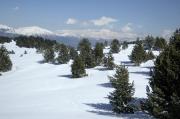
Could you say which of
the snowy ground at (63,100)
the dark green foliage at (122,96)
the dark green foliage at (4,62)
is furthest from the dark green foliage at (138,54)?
the dark green foliage at (122,96)

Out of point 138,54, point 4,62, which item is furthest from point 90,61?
point 4,62

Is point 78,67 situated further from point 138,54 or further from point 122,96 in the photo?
point 122,96

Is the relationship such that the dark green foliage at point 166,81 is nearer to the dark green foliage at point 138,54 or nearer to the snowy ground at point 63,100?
the snowy ground at point 63,100

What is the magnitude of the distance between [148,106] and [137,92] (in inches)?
1108

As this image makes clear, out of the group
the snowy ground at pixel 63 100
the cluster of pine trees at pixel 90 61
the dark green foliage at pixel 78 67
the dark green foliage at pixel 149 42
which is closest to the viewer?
the snowy ground at pixel 63 100

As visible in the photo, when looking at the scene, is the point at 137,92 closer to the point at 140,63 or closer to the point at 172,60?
the point at 172,60

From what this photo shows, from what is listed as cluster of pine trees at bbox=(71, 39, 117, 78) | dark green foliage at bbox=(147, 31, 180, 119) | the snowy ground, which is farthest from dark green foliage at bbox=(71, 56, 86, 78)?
dark green foliage at bbox=(147, 31, 180, 119)

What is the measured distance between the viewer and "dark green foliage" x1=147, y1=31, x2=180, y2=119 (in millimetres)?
28719

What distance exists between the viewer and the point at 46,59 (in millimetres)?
149875

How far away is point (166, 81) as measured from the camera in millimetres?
29797

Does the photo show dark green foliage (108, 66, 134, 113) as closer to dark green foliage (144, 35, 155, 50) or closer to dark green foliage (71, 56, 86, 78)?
dark green foliage (71, 56, 86, 78)

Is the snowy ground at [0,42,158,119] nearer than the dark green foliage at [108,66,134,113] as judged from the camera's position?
Yes

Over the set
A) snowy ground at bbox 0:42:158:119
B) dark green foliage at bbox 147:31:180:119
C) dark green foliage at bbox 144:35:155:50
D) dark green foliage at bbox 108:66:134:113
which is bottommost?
snowy ground at bbox 0:42:158:119

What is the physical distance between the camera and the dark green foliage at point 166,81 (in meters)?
28.7
